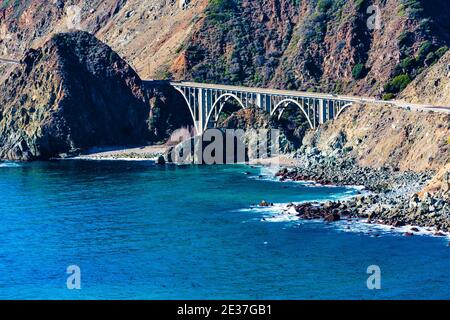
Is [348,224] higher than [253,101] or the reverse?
the reverse

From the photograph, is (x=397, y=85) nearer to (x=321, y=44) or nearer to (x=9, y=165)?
(x=321, y=44)

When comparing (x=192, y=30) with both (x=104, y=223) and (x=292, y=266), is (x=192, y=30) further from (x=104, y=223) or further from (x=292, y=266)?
(x=292, y=266)

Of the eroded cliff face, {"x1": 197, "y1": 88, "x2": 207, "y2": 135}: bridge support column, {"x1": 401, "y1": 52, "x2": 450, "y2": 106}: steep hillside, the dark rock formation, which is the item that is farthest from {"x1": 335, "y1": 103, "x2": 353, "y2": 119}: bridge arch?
the dark rock formation

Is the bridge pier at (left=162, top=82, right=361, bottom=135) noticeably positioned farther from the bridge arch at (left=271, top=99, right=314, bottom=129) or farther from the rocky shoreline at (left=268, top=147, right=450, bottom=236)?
the rocky shoreline at (left=268, top=147, right=450, bottom=236)

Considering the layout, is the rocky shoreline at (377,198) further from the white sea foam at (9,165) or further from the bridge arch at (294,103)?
the white sea foam at (9,165)

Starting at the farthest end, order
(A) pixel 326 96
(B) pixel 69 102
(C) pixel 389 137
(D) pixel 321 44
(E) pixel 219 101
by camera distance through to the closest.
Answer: (D) pixel 321 44
(B) pixel 69 102
(E) pixel 219 101
(A) pixel 326 96
(C) pixel 389 137

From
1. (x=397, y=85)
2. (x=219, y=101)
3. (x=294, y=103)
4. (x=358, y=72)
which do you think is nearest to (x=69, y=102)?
(x=219, y=101)

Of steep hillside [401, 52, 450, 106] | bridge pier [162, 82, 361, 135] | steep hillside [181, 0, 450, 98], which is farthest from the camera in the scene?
steep hillside [181, 0, 450, 98]
